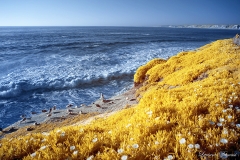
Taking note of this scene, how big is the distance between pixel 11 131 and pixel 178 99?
1008 cm

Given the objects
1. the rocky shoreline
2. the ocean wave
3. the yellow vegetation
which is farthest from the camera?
the ocean wave

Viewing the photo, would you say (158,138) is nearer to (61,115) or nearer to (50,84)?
(61,115)

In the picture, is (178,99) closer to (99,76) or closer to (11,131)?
(11,131)

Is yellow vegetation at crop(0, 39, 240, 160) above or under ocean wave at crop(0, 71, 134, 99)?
above

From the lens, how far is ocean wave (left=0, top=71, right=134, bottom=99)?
1708 cm

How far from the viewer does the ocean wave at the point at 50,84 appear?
673 inches

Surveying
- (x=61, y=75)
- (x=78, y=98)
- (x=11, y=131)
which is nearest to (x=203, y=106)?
(x=11, y=131)

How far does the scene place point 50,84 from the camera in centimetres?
1895

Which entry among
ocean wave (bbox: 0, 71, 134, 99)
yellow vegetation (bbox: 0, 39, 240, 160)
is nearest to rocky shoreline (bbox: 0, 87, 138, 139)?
yellow vegetation (bbox: 0, 39, 240, 160)

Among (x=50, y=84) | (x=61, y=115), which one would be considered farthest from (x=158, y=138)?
(x=50, y=84)

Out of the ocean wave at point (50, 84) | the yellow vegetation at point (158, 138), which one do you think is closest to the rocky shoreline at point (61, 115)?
the yellow vegetation at point (158, 138)

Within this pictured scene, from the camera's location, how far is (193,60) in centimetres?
1209

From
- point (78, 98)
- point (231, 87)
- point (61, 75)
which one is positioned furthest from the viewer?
point (61, 75)

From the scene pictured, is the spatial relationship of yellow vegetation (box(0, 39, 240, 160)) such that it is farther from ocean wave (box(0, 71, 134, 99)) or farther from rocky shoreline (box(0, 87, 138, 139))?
ocean wave (box(0, 71, 134, 99))
